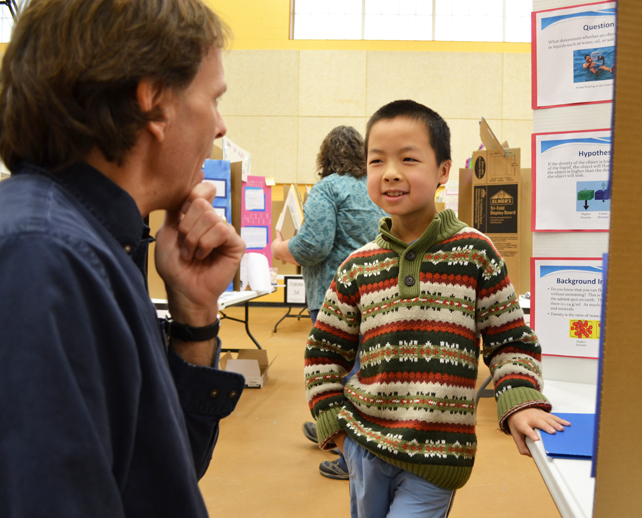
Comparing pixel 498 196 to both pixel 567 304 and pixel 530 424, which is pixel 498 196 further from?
pixel 530 424

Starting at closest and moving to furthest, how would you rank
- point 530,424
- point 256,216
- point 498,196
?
point 530,424 → point 498,196 → point 256,216

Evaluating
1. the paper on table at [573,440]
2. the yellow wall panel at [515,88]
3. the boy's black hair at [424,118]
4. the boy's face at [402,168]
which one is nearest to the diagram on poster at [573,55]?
the boy's black hair at [424,118]

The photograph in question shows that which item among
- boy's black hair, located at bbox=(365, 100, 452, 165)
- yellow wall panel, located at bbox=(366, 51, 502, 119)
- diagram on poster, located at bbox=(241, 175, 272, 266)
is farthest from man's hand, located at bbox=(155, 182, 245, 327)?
yellow wall panel, located at bbox=(366, 51, 502, 119)

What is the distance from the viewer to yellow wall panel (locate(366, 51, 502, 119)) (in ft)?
30.5

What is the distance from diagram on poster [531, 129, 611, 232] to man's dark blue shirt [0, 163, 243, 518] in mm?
1167

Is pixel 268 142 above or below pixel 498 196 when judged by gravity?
above

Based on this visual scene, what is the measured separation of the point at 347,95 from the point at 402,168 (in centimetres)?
860

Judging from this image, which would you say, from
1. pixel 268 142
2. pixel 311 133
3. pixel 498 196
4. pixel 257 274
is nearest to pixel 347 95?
pixel 311 133

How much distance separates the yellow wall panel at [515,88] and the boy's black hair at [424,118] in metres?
8.77

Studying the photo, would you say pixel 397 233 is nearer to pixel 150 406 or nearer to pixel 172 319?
pixel 172 319

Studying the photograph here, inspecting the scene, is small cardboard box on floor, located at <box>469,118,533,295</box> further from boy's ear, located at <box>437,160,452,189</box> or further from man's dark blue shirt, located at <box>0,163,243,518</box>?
man's dark blue shirt, located at <box>0,163,243,518</box>

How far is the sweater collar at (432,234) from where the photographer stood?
1261 mm

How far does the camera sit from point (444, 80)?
9.31 metres

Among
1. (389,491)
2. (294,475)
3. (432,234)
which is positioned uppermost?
(432,234)
